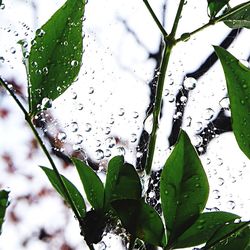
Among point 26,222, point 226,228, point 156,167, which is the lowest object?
point 226,228

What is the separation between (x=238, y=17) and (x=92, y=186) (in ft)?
0.60

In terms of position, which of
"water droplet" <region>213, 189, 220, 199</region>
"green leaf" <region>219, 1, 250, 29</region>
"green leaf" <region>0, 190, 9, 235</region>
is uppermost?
"green leaf" <region>219, 1, 250, 29</region>

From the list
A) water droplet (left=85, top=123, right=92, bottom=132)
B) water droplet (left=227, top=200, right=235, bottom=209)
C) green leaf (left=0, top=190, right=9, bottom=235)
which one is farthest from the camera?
water droplet (left=85, top=123, right=92, bottom=132)

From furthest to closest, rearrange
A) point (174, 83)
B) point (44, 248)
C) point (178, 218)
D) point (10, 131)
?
point (44, 248)
point (10, 131)
point (174, 83)
point (178, 218)

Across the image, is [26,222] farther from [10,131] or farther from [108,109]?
[108,109]

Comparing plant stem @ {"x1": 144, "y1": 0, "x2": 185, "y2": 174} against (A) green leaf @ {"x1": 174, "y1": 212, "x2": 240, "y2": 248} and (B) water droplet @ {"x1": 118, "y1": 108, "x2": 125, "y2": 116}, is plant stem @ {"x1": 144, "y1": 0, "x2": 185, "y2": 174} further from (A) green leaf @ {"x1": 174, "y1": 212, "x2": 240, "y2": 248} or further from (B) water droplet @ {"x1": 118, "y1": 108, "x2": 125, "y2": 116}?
(B) water droplet @ {"x1": 118, "y1": 108, "x2": 125, "y2": 116}

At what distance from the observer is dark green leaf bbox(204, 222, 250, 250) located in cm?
30

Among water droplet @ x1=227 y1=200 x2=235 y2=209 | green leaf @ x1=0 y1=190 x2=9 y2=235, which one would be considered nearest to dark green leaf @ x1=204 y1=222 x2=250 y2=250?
green leaf @ x1=0 y1=190 x2=9 y2=235

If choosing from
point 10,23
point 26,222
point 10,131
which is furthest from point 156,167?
point 26,222

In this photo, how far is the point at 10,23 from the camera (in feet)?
3.20

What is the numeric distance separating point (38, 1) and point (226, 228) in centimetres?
83

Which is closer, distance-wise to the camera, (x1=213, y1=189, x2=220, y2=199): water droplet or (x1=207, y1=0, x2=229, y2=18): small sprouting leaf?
(x1=207, y1=0, x2=229, y2=18): small sprouting leaf

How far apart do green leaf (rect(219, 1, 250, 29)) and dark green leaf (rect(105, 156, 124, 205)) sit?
14 centimetres

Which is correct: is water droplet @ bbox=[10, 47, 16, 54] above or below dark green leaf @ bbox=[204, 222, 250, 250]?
above
